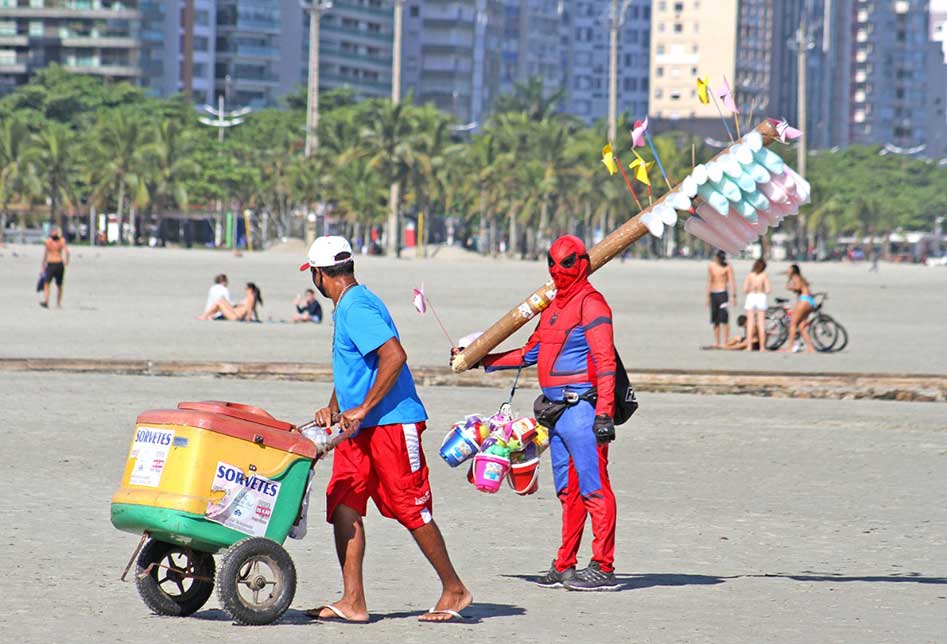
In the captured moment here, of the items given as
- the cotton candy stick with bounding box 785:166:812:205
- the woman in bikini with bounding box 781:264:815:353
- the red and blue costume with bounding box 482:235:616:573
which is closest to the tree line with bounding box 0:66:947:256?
the woman in bikini with bounding box 781:264:815:353

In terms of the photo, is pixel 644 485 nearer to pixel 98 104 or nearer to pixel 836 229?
pixel 98 104

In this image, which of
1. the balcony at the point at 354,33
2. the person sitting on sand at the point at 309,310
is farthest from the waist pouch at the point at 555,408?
the balcony at the point at 354,33

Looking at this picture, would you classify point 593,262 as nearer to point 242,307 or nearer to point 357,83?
point 242,307

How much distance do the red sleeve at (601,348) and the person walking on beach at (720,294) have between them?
19.3m

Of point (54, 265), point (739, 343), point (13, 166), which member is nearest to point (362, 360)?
point (739, 343)

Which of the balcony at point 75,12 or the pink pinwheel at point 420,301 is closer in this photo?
the pink pinwheel at point 420,301

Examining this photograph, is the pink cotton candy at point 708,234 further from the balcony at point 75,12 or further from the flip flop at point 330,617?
the balcony at point 75,12

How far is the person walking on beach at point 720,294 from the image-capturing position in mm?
27453

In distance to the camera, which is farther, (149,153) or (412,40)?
(412,40)

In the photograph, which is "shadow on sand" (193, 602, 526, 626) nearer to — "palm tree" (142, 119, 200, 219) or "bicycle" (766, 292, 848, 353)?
"bicycle" (766, 292, 848, 353)

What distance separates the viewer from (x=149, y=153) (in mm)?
103375

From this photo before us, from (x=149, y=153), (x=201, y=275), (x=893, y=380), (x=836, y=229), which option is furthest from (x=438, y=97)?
(x=893, y=380)

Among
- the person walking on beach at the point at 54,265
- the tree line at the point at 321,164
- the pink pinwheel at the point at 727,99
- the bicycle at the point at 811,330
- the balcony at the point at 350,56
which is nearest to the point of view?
the pink pinwheel at the point at 727,99

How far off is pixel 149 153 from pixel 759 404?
88450 millimetres
